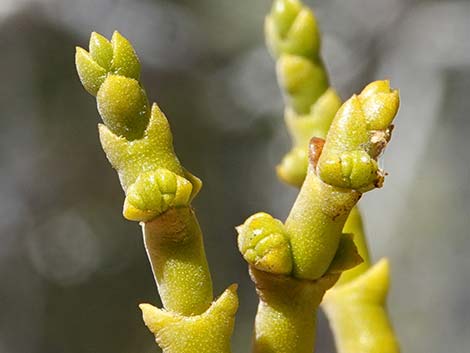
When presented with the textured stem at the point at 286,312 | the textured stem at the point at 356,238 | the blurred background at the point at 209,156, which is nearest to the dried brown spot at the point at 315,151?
the textured stem at the point at 286,312

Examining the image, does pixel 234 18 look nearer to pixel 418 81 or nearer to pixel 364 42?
pixel 364 42

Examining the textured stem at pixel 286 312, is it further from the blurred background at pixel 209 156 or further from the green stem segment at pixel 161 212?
the blurred background at pixel 209 156

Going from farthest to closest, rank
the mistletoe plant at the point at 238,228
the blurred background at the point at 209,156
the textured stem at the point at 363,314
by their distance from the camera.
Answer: the blurred background at the point at 209,156 → the textured stem at the point at 363,314 → the mistletoe plant at the point at 238,228

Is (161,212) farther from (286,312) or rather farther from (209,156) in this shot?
(209,156)

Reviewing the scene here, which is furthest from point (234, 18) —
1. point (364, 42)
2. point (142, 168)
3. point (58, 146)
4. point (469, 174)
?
point (142, 168)

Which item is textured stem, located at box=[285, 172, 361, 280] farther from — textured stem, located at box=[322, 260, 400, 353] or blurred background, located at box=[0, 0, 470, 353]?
blurred background, located at box=[0, 0, 470, 353]

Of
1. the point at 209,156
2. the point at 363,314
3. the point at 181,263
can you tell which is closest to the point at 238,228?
the point at 181,263
